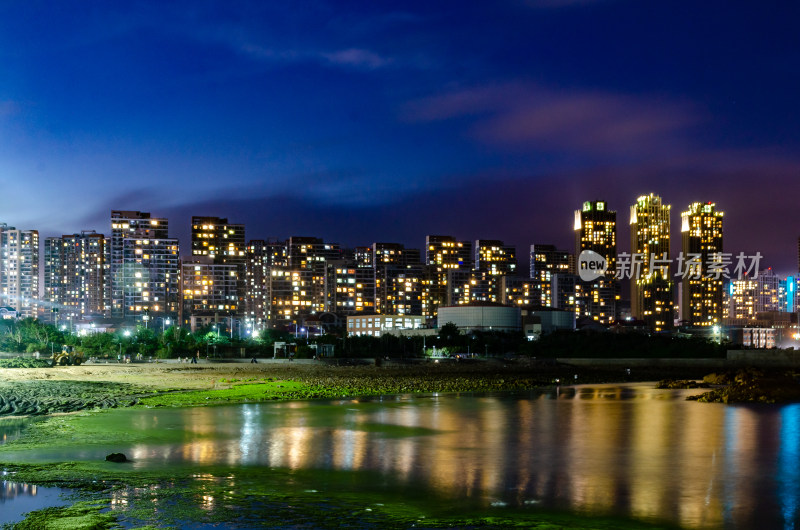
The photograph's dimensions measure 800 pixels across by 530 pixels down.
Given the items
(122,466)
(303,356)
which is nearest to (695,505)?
(122,466)

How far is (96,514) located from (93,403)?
77.7ft

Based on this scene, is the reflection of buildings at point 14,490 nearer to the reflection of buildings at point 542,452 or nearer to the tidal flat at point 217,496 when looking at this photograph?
the tidal flat at point 217,496

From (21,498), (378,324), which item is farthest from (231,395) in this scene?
(378,324)

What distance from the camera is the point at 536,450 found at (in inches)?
977

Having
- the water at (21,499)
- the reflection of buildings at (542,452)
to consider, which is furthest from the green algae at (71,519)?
the reflection of buildings at (542,452)

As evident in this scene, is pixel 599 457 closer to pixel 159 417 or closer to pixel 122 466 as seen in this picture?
pixel 122 466

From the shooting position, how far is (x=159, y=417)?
104 feet

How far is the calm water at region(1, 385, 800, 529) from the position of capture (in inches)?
681

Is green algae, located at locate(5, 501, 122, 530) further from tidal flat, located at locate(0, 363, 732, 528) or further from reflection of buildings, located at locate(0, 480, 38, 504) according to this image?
reflection of buildings, located at locate(0, 480, 38, 504)

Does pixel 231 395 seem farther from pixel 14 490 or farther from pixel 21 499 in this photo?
pixel 21 499

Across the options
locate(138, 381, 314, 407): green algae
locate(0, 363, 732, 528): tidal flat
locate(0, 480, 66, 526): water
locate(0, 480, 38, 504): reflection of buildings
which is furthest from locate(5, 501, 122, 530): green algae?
locate(138, 381, 314, 407): green algae

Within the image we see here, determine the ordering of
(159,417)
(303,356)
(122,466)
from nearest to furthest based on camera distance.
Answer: (122,466)
(159,417)
(303,356)

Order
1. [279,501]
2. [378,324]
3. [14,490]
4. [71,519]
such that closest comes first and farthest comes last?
1. [71,519]
2. [279,501]
3. [14,490]
4. [378,324]

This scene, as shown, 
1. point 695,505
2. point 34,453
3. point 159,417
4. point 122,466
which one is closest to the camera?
point 695,505
